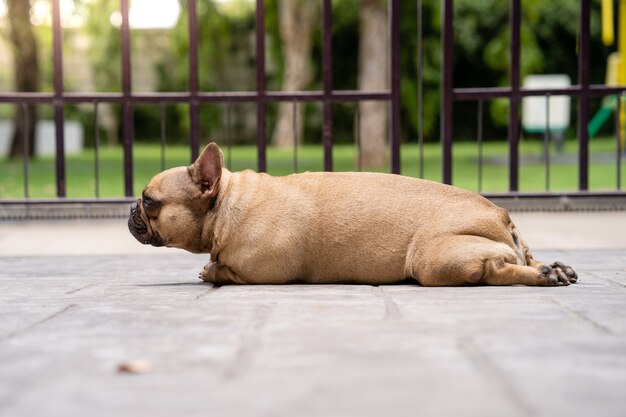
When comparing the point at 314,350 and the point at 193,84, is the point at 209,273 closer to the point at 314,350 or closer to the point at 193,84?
the point at 314,350

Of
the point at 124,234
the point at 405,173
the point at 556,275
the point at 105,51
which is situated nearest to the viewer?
the point at 556,275

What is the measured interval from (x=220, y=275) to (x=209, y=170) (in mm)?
576

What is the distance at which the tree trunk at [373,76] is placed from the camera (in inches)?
755

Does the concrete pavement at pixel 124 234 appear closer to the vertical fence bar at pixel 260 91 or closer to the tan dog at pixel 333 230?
the vertical fence bar at pixel 260 91

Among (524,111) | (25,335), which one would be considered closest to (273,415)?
(25,335)

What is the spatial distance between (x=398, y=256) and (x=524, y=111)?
20755 millimetres

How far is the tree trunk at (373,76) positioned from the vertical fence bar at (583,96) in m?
8.98

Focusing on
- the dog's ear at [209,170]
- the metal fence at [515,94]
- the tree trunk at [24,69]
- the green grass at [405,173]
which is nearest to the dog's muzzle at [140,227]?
the dog's ear at [209,170]

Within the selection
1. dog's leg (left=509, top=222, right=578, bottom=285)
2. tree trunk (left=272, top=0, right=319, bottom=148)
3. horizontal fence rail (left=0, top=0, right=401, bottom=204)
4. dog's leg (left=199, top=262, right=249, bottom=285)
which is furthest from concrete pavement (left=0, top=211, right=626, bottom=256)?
tree trunk (left=272, top=0, right=319, bottom=148)

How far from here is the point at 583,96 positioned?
9.95 meters

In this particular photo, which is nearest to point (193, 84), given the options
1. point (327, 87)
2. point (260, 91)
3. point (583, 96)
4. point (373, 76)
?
point (260, 91)

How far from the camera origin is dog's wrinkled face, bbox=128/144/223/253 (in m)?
5.59

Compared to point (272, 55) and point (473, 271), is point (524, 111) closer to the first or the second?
point (272, 55)

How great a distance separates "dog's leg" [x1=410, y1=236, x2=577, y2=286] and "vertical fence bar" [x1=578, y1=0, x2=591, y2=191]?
4.96 metres
